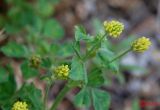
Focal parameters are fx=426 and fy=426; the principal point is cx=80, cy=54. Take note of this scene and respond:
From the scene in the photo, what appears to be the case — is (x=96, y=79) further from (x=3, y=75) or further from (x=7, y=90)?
(x=3, y=75)

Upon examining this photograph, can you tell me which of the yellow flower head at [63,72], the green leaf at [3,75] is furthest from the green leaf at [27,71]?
the yellow flower head at [63,72]

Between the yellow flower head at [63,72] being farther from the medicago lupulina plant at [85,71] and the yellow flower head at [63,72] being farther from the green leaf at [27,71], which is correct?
the green leaf at [27,71]

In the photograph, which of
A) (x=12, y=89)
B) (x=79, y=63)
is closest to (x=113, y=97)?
(x=12, y=89)

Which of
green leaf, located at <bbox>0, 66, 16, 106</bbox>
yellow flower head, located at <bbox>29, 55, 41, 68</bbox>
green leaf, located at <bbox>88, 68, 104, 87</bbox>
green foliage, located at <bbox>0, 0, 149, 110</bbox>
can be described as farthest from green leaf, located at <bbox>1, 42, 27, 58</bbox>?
green leaf, located at <bbox>88, 68, 104, 87</bbox>

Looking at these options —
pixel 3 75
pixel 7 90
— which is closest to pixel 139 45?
pixel 7 90

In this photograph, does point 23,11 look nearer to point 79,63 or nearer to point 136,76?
point 136,76

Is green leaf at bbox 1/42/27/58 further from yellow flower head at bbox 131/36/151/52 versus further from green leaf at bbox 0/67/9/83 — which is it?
yellow flower head at bbox 131/36/151/52
